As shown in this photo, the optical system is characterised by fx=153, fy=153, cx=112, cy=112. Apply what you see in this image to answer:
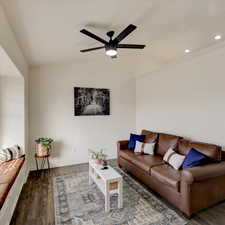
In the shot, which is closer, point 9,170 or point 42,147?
point 9,170

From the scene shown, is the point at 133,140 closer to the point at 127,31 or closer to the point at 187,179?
the point at 187,179

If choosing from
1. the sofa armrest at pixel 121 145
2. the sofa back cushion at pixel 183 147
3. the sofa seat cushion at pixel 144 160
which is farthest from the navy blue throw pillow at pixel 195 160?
the sofa armrest at pixel 121 145

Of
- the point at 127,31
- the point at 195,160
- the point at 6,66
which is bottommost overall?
the point at 195,160

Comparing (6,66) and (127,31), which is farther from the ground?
(127,31)

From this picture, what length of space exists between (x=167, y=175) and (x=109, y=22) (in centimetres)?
260

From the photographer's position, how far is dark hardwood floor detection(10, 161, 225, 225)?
2.06 metres

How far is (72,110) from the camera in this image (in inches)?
172

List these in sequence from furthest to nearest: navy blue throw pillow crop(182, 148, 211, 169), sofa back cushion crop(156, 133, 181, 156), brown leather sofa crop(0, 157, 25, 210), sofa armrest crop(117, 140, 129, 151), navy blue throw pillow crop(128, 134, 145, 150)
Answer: sofa armrest crop(117, 140, 129, 151) < navy blue throw pillow crop(128, 134, 145, 150) < sofa back cushion crop(156, 133, 181, 156) < navy blue throw pillow crop(182, 148, 211, 169) < brown leather sofa crop(0, 157, 25, 210)

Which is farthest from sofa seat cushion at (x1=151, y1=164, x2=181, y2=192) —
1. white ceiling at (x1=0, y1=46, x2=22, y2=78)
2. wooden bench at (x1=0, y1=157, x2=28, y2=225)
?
white ceiling at (x1=0, y1=46, x2=22, y2=78)

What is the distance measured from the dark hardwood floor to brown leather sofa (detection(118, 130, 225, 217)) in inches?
4.1

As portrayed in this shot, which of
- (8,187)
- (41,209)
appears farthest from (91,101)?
(8,187)

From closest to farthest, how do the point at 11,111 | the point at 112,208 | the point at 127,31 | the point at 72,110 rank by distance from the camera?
the point at 127,31 → the point at 112,208 → the point at 11,111 → the point at 72,110

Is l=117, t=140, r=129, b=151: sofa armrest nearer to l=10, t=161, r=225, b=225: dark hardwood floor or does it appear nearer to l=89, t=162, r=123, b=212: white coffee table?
l=89, t=162, r=123, b=212: white coffee table

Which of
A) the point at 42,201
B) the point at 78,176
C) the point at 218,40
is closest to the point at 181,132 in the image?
the point at 218,40
